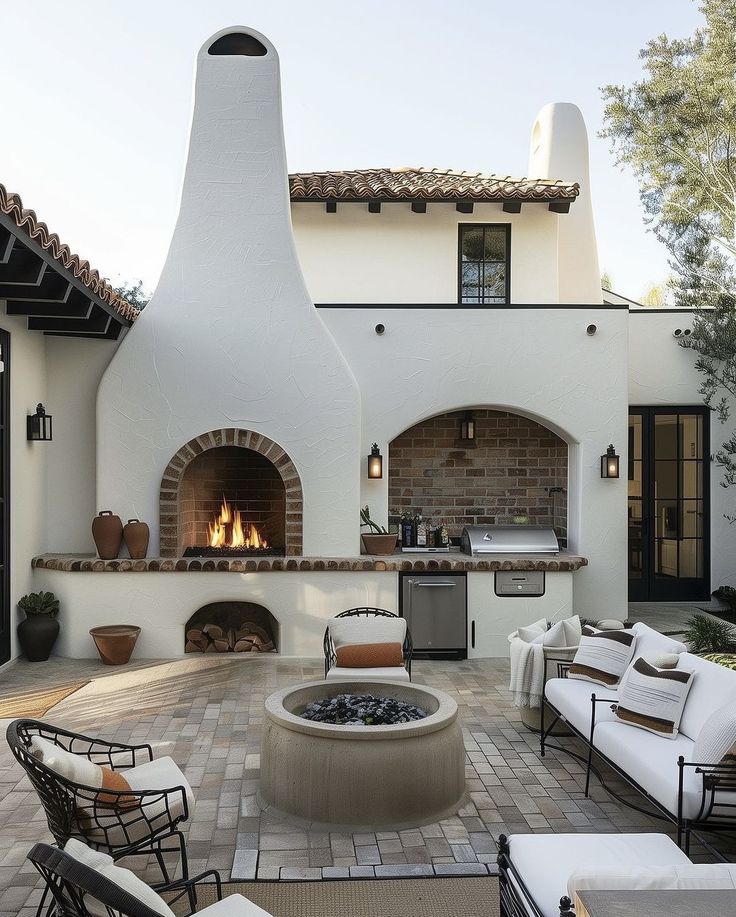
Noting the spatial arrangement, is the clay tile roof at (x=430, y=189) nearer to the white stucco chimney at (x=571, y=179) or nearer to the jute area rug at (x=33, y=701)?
the white stucco chimney at (x=571, y=179)

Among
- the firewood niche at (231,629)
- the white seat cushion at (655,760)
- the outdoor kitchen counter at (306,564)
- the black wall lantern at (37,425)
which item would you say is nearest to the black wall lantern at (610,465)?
the outdoor kitchen counter at (306,564)

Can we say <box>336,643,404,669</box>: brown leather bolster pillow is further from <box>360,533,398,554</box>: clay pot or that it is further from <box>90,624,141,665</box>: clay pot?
<box>90,624,141,665</box>: clay pot

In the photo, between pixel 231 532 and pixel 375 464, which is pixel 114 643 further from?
pixel 375 464

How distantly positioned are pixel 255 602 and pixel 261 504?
1690 millimetres

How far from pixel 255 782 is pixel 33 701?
9.96 ft

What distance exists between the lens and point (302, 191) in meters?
12.2

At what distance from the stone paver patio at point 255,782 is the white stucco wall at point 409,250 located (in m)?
5.98

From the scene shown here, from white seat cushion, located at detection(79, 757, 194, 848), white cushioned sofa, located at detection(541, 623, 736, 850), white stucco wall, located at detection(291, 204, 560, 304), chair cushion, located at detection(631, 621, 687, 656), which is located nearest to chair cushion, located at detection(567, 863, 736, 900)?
white cushioned sofa, located at detection(541, 623, 736, 850)

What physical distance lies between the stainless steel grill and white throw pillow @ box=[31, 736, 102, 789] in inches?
261

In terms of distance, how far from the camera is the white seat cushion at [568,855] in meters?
3.51

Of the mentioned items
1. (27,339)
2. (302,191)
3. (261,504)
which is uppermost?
(302,191)

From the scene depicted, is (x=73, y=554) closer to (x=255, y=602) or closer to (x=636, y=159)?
(x=255, y=602)

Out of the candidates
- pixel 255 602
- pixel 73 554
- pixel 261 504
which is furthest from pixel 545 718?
pixel 73 554

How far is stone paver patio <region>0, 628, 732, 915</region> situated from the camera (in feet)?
15.5
